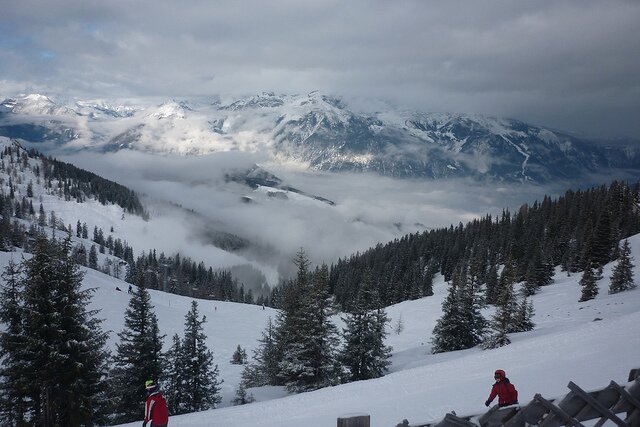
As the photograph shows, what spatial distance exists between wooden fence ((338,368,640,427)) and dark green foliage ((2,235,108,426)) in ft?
61.1

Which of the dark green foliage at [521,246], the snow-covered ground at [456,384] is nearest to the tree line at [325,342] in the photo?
the snow-covered ground at [456,384]

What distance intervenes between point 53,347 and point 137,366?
7471mm

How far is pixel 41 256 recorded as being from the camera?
18.0 metres

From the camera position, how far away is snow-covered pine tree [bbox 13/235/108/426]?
17.5 m

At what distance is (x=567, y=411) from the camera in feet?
14.8

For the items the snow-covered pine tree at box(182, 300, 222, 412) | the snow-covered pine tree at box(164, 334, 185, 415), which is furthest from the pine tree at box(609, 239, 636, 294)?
the snow-covered pine tree at box(164, 334, 185, 415)

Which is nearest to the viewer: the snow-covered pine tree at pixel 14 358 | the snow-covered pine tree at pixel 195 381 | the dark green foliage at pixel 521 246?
the snow-covered pine tree at pixel 14 358

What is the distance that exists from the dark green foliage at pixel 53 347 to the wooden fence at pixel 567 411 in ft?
61.1

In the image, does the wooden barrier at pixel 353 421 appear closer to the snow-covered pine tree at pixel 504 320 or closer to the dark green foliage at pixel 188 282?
the snow-covered pine tree at pixel 504 320

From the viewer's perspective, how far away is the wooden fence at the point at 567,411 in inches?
166

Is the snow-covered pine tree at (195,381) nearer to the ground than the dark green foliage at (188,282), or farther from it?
farther from it

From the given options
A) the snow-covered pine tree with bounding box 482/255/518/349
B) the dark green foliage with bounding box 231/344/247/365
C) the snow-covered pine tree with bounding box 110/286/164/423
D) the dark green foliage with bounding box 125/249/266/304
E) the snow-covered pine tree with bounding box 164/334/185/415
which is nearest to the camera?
the snow-covered pine tree with bounding box 110/286/164/423

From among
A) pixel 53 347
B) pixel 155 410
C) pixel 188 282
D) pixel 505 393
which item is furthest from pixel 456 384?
pixel 188 282

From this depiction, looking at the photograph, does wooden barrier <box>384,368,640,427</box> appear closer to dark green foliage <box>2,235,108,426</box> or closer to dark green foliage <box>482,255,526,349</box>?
dark green foliage <box>2,235,108,426</box>
